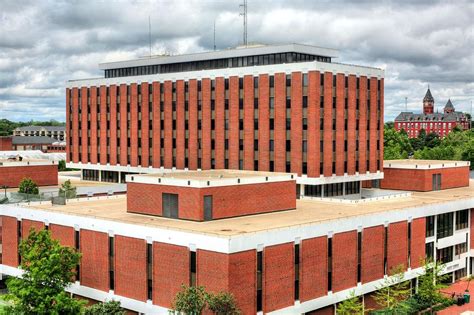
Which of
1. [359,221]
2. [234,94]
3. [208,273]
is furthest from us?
[234,94]

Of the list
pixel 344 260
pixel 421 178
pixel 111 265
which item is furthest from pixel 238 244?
pixel 421 178

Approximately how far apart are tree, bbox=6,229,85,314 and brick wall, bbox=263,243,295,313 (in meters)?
15.7

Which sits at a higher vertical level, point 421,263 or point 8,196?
point 8,196

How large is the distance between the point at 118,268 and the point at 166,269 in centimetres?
650

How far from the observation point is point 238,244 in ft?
153

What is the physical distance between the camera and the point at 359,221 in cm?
5884

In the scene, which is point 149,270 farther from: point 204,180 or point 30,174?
point 30,174

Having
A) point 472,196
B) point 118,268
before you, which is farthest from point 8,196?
point 472,196

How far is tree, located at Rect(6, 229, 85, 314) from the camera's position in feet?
159

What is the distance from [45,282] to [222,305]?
16461 mm

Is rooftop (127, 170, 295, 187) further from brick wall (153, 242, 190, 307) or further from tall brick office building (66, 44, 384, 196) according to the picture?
tall brick office building (66, 44, 384, 196)

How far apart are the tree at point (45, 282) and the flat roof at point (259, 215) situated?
636cm

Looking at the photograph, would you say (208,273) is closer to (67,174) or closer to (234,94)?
(234,94)

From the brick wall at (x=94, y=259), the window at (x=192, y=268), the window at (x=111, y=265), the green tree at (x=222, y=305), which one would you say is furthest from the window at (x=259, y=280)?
the brick wall at (x=94, y=259)
